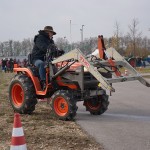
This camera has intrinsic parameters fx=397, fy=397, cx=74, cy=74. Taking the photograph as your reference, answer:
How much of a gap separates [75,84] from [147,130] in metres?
2.54

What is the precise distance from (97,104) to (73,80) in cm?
127

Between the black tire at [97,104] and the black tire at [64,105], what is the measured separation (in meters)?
1.25

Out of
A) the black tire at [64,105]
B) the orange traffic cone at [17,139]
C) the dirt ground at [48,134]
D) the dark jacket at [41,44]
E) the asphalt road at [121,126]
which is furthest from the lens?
the dark jacket at [41,44]

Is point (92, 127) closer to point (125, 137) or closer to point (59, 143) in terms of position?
point (125, 137)

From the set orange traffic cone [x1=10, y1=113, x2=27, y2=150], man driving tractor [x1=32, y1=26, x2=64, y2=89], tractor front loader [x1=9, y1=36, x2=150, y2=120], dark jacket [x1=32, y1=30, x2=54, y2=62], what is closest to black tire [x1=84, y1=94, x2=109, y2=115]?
tractor front loader [x1=9, y1=36, x2=150, y2=120]

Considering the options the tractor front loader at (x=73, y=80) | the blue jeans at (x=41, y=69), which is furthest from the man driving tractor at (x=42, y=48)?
the tractor front loader at (x=73, y=80)

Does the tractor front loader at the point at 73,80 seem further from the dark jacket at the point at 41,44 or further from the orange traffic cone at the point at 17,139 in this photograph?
the orange traffic cone at the point at 17,139

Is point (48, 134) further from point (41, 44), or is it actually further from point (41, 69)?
point (41, 44)

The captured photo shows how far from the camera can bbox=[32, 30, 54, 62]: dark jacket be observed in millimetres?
10512

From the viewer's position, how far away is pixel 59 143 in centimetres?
711

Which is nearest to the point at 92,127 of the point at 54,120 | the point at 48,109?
the point at 54,120

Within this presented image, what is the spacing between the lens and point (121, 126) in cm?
896

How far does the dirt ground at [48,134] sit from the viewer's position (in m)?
6.92

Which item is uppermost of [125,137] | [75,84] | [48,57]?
[48,57]
